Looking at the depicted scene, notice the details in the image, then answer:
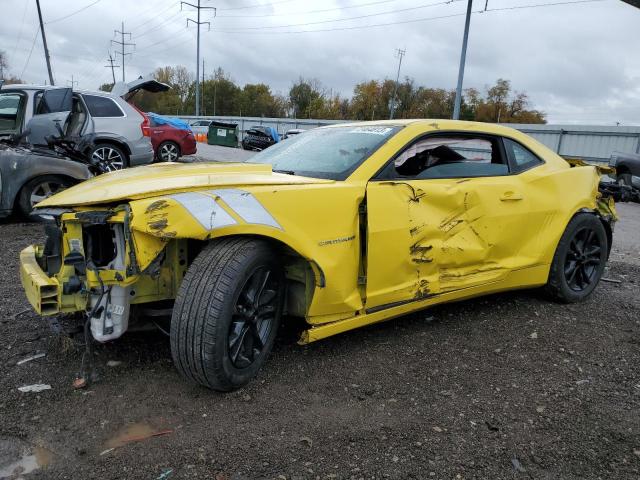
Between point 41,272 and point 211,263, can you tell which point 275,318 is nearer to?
point 211,263

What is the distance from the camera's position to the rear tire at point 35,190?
584 cm

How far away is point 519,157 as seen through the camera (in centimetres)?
391

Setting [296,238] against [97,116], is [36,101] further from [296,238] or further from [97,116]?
[296,238]

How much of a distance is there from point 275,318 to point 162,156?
393 inches

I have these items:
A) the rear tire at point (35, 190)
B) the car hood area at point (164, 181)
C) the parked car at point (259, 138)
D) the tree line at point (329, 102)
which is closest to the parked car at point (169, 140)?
the rear tire at point (35, 190)

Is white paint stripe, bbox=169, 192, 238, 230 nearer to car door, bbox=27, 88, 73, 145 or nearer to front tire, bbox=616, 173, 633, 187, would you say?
car door, bbox=27, 88, 73, 145

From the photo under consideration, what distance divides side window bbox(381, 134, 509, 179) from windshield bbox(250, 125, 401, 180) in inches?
7.6

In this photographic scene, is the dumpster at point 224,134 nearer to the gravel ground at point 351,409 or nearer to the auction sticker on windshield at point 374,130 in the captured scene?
the gravel ground at point 351,409

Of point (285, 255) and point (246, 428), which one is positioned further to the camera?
point (285, 255)

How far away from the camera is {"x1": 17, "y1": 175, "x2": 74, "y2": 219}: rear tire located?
19.1 ft

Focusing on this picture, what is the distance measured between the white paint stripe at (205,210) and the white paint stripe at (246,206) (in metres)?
0.06

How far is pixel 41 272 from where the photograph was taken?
2.63 meters

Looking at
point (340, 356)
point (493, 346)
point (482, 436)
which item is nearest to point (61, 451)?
point (340, 356)

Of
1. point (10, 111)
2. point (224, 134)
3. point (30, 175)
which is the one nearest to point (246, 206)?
point (30, 175)
